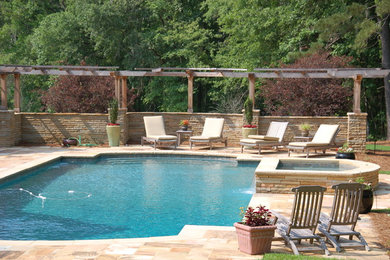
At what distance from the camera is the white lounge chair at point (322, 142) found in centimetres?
1354

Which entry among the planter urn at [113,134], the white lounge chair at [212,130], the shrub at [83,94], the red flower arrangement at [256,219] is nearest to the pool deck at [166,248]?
the red flower arrangement at [256,219]

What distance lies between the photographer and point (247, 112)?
1552 cm

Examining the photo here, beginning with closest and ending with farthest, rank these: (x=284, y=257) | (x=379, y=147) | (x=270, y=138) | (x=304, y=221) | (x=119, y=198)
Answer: (x=284, y=257), (x=304, y=221), (x=119, y=198), (x=270, y=138), (x=379, y=147)

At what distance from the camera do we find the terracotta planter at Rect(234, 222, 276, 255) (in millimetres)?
5375

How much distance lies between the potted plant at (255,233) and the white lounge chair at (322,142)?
8201mm

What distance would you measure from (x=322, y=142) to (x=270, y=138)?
1.42 metres

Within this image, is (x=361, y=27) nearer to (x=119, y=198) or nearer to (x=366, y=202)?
(x=366, y=202)

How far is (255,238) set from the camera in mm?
5383

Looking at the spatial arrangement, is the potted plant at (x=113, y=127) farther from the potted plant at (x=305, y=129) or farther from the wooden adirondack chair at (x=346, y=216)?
the wooden adirondack chair at (x=346, y=216)

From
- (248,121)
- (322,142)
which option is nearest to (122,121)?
(248,121)

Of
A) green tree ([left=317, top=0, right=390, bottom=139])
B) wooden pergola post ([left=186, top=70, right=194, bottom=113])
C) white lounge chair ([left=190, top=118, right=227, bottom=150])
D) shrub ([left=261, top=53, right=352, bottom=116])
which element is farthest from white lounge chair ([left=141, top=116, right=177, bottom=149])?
green tree ([left=317, top=0, right=390, bottom=139])

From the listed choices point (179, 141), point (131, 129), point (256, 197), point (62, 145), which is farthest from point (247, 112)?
point (256, 197)

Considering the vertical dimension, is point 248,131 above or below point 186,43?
below

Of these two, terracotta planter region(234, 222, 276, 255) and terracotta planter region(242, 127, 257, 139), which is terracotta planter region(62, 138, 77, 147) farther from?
terracotta planter region(234, 222, 276, 255)
